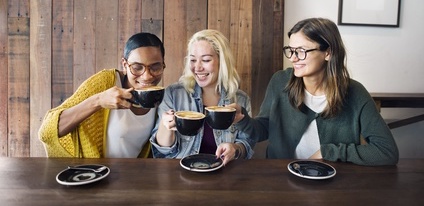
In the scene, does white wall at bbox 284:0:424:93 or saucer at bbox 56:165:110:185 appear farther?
white wall at bbox 284:0:424:93

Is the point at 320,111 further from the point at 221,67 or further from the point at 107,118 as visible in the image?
the point at 107,118

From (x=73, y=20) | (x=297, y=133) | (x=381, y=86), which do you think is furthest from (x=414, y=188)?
(x=73, y=20)

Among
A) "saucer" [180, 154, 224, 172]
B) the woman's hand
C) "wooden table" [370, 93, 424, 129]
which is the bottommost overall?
"saucer" [180, 154, 224, 172]

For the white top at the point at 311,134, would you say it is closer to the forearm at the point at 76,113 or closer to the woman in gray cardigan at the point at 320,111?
the woman in gray cardigan at the point at 320,111

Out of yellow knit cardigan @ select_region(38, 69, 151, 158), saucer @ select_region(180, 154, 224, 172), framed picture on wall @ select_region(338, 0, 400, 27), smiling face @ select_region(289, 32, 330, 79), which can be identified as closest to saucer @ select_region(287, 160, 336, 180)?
saucer @ select_region(180, 154, 224, 172)

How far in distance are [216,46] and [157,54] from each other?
36 centimetres

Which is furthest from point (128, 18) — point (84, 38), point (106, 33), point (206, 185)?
point (206, 185)

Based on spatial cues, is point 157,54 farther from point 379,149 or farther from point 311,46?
point 379,149

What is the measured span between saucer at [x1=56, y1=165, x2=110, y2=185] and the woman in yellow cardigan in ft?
1.02

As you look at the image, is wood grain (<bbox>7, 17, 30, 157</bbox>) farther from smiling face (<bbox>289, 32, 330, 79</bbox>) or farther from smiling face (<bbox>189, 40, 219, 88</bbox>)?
smiling face (<bbox>289, 32, 330, 79</bbox>)

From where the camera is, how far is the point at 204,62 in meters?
1.82

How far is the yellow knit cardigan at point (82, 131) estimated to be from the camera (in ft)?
4.65

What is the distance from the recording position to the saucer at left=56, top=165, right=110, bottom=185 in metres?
1.03

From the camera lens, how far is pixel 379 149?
133 cm
